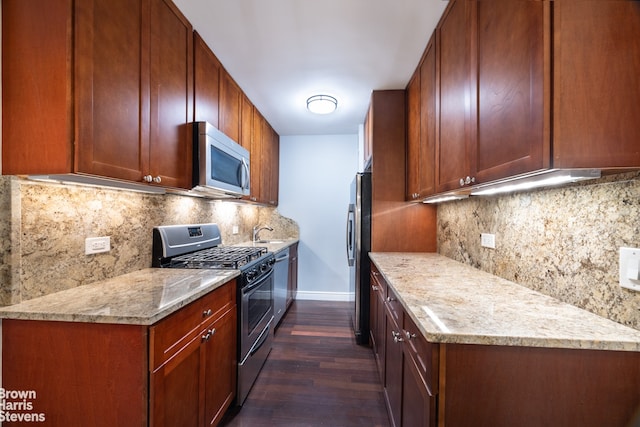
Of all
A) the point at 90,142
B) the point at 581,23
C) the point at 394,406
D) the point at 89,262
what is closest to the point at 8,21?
the point at 90,142

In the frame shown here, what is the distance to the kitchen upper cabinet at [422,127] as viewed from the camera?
188cm

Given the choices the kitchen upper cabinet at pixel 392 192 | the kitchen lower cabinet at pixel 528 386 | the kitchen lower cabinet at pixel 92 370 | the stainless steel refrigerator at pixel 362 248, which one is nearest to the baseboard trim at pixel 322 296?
the stainless steel refrigerator at pixel 362 248

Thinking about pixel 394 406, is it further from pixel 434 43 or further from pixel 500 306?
pixel 434 43

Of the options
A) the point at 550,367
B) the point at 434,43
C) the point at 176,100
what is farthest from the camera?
the point at 434,43

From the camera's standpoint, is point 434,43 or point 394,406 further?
point 434,43

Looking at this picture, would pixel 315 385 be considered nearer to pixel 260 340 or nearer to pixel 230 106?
pixel 260 340

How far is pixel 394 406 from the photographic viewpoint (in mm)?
1476

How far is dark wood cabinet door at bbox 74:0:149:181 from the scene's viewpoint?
1.07 metres

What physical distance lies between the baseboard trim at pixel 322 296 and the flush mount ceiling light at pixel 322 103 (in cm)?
263

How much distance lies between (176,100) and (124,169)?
624mm

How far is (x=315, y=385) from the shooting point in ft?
6.76

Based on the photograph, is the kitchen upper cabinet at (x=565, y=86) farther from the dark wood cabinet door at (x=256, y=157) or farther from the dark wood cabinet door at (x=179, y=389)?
the dark wood cabinet door at (x=256, y=157)

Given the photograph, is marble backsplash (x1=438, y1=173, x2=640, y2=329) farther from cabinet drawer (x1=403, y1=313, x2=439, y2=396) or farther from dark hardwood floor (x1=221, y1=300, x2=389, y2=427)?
dark hardwood floor (x1=221, y1=300, x2=389, y2=427)

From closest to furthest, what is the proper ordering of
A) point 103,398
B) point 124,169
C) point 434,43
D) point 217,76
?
point 103,398, point 124,169, point 434,43, point 217,76
